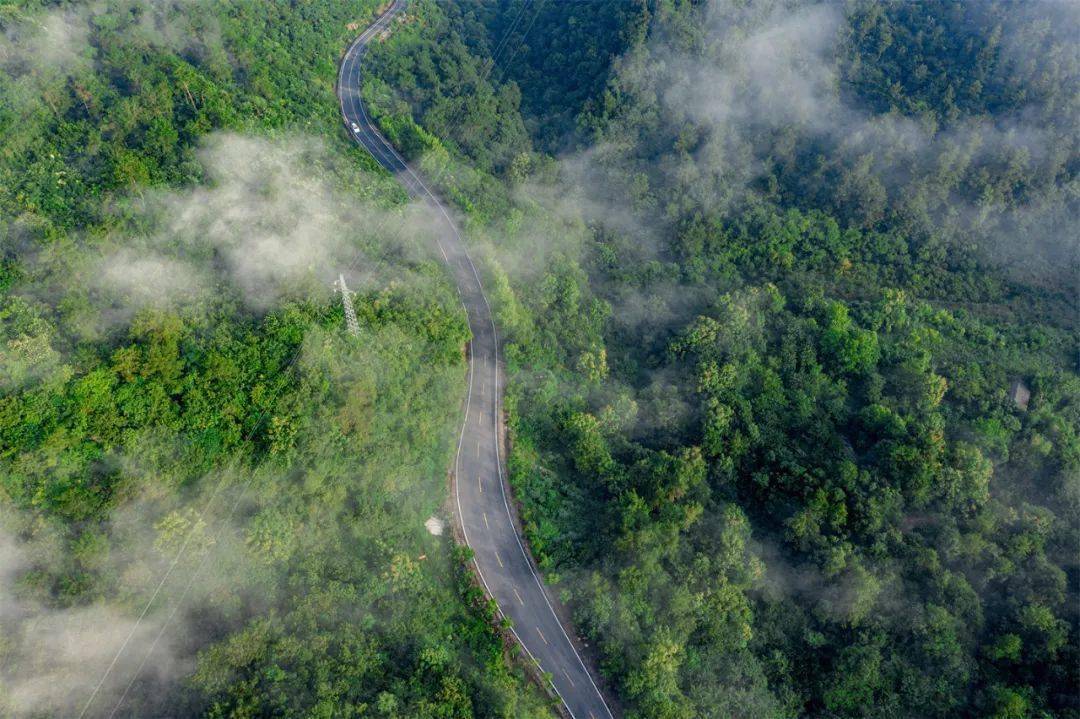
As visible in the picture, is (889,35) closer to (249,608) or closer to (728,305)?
(728,305)

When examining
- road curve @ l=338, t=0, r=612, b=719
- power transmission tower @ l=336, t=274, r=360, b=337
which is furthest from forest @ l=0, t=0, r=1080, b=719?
road curve @ l=338, t=0, r=612, b=719

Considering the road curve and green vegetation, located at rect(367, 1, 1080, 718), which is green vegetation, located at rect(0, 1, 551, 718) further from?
green vegetation, located at rect(367, 1, 1080, 718)

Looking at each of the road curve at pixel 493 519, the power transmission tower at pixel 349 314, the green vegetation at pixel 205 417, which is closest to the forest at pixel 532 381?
the green vegetation at pixel 205 417

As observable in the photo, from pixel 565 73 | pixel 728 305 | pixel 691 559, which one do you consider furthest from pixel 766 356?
pixel 565 73

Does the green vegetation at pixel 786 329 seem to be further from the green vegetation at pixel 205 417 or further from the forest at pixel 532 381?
the green vegetation at pixel 205 417

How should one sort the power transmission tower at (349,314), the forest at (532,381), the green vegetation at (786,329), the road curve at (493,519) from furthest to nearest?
1. the green vegetation at (786,329)
2. the power transmission tower at (349,314)
3. the road curve at (493,519)
4. the forest at (532,381)

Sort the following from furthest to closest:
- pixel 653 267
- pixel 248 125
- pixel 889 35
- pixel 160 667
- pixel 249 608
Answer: pixel 889 35, pixel 653 267, pixel 248 125, pixel 249 608, pixel 160 667
